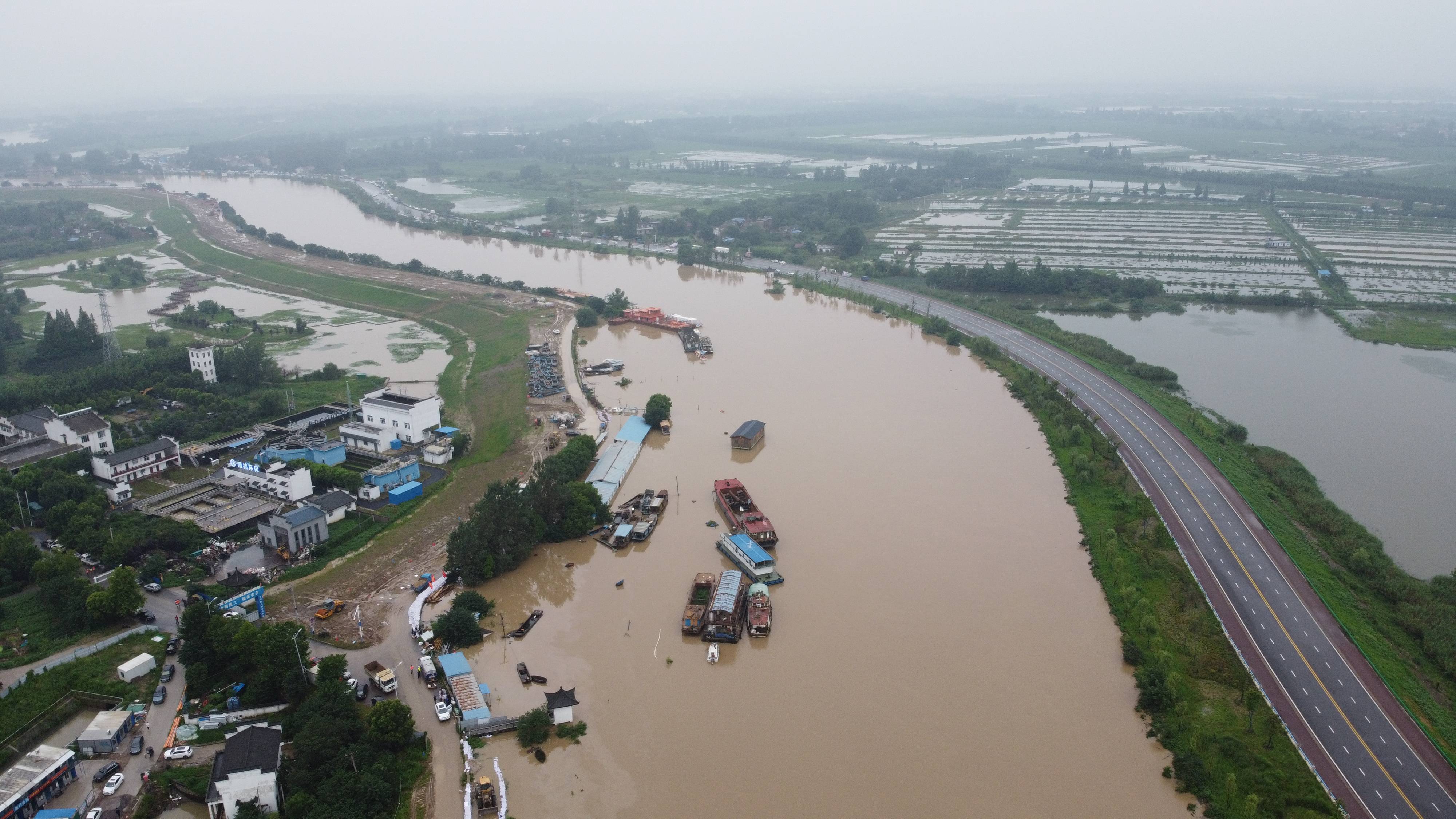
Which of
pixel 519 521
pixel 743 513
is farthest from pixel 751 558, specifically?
pixel 519 521

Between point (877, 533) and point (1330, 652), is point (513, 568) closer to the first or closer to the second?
point (877, 533)

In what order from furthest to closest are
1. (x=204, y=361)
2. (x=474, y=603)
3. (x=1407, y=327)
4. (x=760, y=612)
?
(x=1407, y=327) → (x=204, y=361) → (x=474, y=603) → (x=760, y=612)

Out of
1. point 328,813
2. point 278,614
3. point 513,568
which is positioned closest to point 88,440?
point 278,614

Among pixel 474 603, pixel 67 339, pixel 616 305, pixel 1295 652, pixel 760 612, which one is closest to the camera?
pixel 1295 652

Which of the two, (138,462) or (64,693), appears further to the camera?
(138,462)

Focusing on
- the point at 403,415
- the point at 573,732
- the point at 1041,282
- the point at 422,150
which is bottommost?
the point at 573,732

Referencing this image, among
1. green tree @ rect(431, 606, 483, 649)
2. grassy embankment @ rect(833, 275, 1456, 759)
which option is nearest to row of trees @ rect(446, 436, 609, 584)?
green tree @ rect(431, 606, 483, 649)

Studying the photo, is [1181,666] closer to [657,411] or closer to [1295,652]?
[1295,652]
